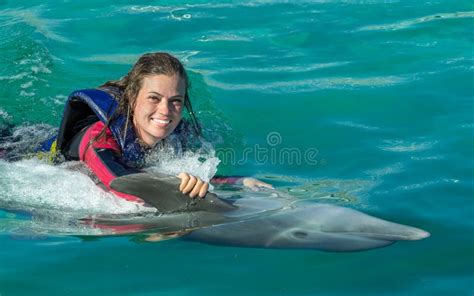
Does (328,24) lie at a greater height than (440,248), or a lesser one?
greater

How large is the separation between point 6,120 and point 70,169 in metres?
1.87

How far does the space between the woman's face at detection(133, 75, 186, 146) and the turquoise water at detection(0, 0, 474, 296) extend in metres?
0.71

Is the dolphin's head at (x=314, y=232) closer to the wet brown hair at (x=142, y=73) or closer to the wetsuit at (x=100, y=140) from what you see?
the wetsuit at (x=100, y=140)

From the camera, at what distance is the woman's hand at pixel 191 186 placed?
5.17 metres

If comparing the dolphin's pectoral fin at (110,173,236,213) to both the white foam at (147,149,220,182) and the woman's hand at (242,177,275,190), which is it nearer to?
the woman's hand at (242,177,275,190)

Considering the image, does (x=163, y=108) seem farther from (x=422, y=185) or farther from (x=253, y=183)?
(x=422, y=185)

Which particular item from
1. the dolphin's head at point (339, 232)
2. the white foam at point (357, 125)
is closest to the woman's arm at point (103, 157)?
the dolphin's head at point (339, 232)

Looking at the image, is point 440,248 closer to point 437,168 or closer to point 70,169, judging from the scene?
point 437,168

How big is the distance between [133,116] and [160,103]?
12.8 inches

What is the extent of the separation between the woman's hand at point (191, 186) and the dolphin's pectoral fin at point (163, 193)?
0.04 meters

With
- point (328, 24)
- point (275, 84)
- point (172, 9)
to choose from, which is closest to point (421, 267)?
point (275, 84)

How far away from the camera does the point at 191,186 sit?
5199mm

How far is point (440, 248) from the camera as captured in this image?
5.44 meters

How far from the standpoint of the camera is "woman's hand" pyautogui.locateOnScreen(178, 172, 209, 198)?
517 cm
